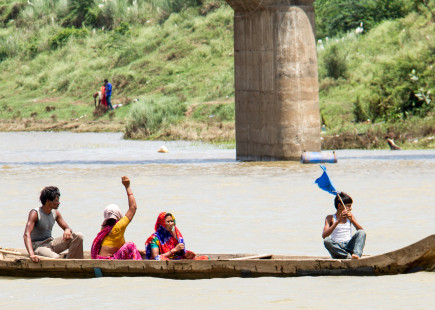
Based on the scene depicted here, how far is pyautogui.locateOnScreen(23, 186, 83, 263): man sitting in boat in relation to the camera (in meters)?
12.9

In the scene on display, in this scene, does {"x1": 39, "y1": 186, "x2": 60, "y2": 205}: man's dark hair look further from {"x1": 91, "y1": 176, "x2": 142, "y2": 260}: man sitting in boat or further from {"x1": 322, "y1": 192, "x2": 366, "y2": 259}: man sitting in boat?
{"x1": 322, "y1": 192, "x2": 366, "y2": 259}: man sitting in boat

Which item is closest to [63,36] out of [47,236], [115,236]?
[47,236]

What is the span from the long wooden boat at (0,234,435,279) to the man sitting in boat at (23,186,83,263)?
21cm

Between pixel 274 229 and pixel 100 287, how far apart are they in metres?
5.66

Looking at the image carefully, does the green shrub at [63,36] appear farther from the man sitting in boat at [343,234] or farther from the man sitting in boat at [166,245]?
the man sitting in boat at [343,234]

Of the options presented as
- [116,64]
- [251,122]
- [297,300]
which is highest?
[116,64]

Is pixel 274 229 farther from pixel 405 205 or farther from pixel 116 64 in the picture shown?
pixel 116 64

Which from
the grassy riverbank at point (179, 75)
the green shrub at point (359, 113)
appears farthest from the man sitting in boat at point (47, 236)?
the green shrub at point (359, 113)

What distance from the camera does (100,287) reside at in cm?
1255

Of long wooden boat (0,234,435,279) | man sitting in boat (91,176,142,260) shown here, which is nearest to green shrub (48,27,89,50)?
long wooden boat (0,234,435,279)

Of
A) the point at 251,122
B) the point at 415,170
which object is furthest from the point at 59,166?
the point at 415,170

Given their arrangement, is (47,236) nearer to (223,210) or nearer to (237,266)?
(237,266)

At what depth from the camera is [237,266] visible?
12.5 m

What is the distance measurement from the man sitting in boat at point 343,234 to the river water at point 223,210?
367 mm
